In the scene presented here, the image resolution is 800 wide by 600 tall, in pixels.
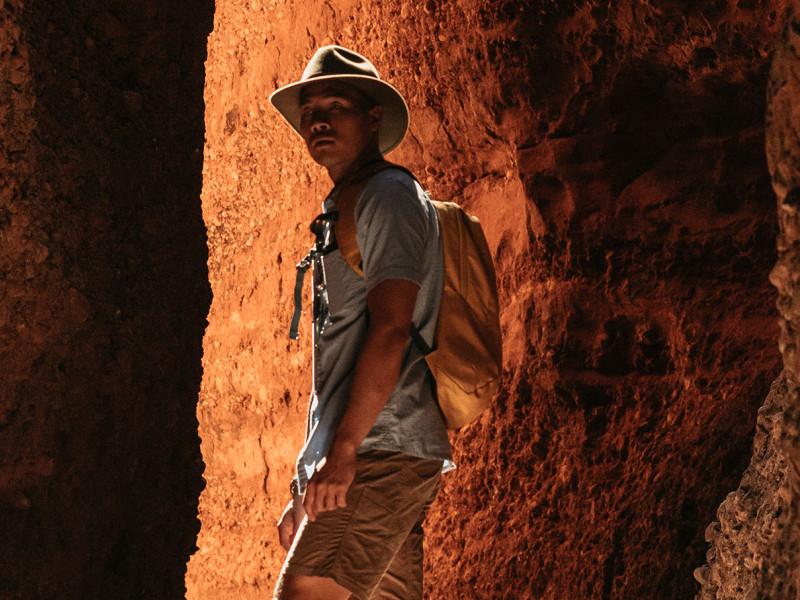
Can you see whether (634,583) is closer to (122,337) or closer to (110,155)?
(122,337)

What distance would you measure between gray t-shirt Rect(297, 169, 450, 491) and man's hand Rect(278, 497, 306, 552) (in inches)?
3.6

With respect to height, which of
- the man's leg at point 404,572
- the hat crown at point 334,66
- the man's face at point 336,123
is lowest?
the man's leg at point 404,572

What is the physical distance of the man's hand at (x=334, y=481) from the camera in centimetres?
179

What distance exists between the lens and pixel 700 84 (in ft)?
9.09

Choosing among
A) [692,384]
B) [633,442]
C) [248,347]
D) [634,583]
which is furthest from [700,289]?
[248,347]

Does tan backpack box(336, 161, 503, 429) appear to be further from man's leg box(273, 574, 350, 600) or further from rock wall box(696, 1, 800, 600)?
rock wall box(696, 1, 800, 600)

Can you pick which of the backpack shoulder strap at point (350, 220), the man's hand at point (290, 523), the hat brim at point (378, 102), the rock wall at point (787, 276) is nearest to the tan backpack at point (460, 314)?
the backpack shoulder strap at point (350, 220)

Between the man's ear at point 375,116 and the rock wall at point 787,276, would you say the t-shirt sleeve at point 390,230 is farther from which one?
the rock wall at point 787,276

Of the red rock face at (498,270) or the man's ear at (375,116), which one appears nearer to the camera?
the red rock face at (498,270)

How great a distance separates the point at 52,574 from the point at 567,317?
5.41 ft

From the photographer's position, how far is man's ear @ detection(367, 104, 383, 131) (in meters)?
2.13

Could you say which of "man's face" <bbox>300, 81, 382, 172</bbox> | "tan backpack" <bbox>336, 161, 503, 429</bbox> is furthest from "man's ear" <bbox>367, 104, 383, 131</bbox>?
"tan backpack" <bbox>336, 161, 503, 429</bbox>

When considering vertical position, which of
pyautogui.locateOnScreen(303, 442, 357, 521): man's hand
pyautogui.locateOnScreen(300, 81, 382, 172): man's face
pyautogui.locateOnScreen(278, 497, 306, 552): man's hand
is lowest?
pyautogui.locateOnScreen(278, 497, 306, 552): man's hand

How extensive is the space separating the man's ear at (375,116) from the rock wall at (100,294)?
438 mm
